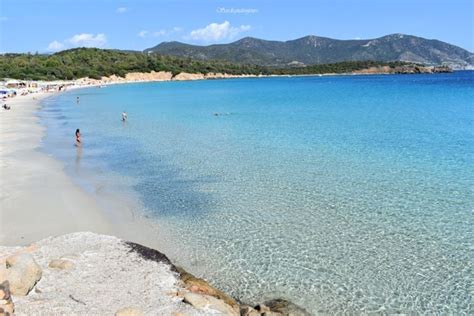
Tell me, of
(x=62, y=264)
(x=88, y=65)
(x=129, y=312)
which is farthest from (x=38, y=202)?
(x=88, y=65)

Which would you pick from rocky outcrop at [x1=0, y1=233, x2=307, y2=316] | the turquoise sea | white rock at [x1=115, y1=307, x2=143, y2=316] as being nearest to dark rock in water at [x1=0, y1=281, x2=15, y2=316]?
rocky outcrop at [x1=0, y1=233, x2=307, y2=316]

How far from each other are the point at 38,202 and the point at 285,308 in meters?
10.4

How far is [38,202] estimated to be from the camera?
15.1 m

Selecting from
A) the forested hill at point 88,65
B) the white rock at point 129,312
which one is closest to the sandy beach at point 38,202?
the white rock at point 129,312

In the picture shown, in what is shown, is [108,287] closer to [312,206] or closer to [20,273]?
[20,273]

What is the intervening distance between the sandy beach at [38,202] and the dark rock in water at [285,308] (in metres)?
5.98

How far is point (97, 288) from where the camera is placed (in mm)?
8508

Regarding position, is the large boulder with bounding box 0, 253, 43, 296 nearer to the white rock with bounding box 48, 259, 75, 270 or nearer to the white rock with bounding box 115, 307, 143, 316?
the white rock with bounding box 48, 259, 75, 270

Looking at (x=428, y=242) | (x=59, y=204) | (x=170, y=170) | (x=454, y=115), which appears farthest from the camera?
(x=454, y=115)

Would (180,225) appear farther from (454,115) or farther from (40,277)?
(454,115)

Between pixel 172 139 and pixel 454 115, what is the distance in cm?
2601

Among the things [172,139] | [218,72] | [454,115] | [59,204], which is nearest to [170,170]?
[59,204]

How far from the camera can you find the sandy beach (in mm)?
12716

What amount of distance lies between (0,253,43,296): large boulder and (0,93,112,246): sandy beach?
355 cm
